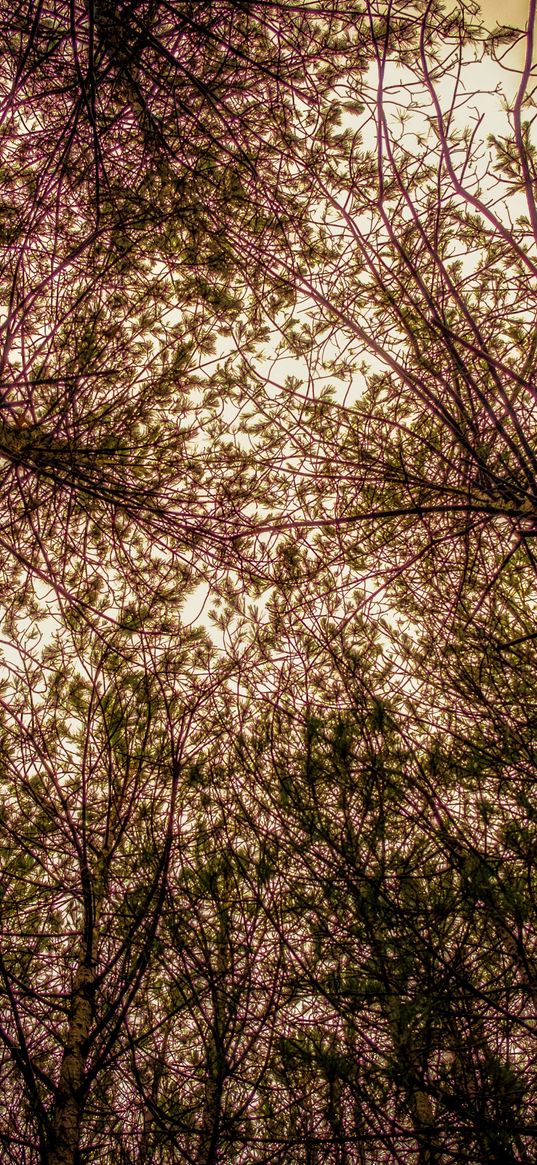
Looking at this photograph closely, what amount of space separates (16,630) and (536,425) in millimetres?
3111

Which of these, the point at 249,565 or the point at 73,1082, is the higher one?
the point at 249,565

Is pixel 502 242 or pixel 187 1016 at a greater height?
pixel 502 242

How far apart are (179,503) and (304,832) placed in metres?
1.76

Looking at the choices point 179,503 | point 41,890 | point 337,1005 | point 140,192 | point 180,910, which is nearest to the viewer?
point 337,1005

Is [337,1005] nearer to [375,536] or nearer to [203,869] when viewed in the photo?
[203,869]

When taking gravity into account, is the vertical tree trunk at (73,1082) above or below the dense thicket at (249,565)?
below

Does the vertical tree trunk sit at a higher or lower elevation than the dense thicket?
lower

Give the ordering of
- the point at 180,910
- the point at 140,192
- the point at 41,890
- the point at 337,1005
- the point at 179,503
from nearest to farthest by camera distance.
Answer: the point at 337,1005, the point at 180,910, the point at 179,503, the point at 140,192, the point at 41,890

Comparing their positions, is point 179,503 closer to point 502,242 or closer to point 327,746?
point 327,746

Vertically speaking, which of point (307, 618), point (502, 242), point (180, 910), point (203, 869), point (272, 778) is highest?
point (502, 242)

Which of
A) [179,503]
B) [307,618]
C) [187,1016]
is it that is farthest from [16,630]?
[187,1016]

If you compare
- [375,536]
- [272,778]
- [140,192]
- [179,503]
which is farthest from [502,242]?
[272,778]

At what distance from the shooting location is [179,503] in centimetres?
303

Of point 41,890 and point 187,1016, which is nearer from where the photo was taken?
point 187,1016
